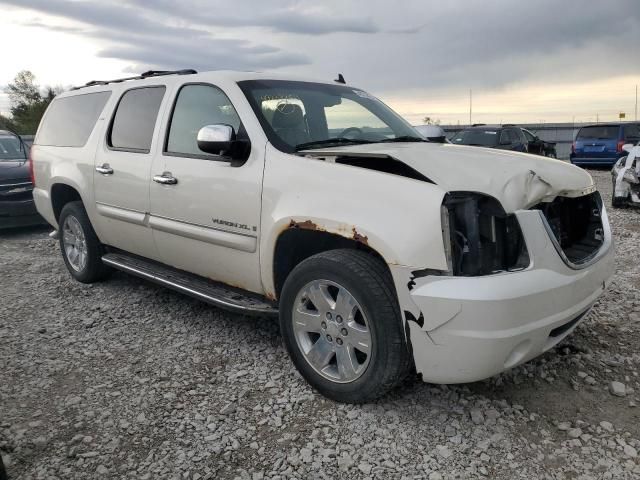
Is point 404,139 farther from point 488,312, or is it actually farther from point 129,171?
point 129,171

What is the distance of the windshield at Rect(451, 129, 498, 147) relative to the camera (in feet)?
46.2

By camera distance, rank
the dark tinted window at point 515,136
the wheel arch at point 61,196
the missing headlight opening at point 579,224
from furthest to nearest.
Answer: the dark tinted window at point 515,136 → the wheel arch at point 61,196 → the missing headlight opening at point 579,224

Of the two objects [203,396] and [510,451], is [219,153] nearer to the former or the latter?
[203,396]

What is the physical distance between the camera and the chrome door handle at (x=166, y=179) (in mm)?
3662

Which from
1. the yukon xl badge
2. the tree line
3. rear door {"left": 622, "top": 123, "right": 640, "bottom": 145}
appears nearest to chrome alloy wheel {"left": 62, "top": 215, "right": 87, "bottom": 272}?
A: the yukon xl badge

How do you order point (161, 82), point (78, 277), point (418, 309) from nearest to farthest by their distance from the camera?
point (418, 309)
point (161, 82)
point (78, 277)

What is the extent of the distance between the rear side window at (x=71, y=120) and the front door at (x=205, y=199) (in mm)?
1374

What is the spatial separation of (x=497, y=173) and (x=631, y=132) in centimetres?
1750

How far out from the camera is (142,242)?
4223 mm

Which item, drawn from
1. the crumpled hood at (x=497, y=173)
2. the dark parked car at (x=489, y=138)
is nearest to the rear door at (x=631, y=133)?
the dark parked car at (x=489, y=138)

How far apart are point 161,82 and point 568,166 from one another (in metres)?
3.00

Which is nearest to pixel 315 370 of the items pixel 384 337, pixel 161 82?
pixel 384 337

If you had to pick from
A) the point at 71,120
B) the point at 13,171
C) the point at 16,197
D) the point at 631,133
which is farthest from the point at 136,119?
the point at 631,133

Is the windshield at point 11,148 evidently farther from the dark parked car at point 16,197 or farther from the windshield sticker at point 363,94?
the windshield sticker at point 363,94
